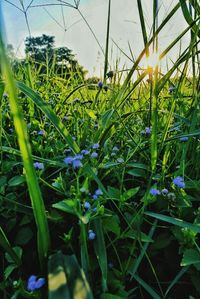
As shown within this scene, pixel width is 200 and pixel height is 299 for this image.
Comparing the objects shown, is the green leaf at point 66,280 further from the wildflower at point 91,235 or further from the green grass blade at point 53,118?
the green grass blade at point 53,118

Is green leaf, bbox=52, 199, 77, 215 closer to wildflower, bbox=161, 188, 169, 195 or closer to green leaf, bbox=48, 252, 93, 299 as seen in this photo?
green leaf, bbox=48, 252, 93, 299

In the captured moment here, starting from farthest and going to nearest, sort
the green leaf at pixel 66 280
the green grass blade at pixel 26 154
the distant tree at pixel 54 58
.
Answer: the distant tree at pixel 54 58 < the green leaf at pixel 66 280 < the green grass blade at pixel 26 154

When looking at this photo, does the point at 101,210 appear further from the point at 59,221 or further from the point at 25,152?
the point at 25,152

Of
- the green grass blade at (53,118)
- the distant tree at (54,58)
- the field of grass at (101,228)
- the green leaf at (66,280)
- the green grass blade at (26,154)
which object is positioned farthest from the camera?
the distant tree at (54,58)

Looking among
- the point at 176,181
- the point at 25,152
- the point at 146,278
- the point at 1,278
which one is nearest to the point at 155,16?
the point at 176,181

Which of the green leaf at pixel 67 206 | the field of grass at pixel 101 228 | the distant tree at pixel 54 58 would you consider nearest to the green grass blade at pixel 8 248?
the field of grass at pixel 101 228

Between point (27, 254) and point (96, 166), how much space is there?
30 centimetres

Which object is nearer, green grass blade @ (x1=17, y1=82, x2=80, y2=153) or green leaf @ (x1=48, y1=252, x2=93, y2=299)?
green leaf @ (x1=48, y1=252, x2=93, y2=299)

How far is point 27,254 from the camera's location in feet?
3.18

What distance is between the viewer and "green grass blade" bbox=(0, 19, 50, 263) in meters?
0.49

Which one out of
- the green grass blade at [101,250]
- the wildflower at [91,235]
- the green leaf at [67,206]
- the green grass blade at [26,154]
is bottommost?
the green grass blade at [101,250]

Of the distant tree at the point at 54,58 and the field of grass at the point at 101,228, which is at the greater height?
the distant tree at the point at 54,58

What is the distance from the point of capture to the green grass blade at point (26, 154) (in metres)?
0.49

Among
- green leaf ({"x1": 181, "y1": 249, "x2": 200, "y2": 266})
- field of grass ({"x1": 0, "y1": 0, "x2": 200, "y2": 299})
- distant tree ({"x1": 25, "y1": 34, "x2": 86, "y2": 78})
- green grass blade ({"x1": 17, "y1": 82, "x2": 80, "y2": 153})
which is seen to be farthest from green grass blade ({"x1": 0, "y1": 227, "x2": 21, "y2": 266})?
distant tree ({"x1": 25, "y1": 34, "x2": 86, "y2": 78})
